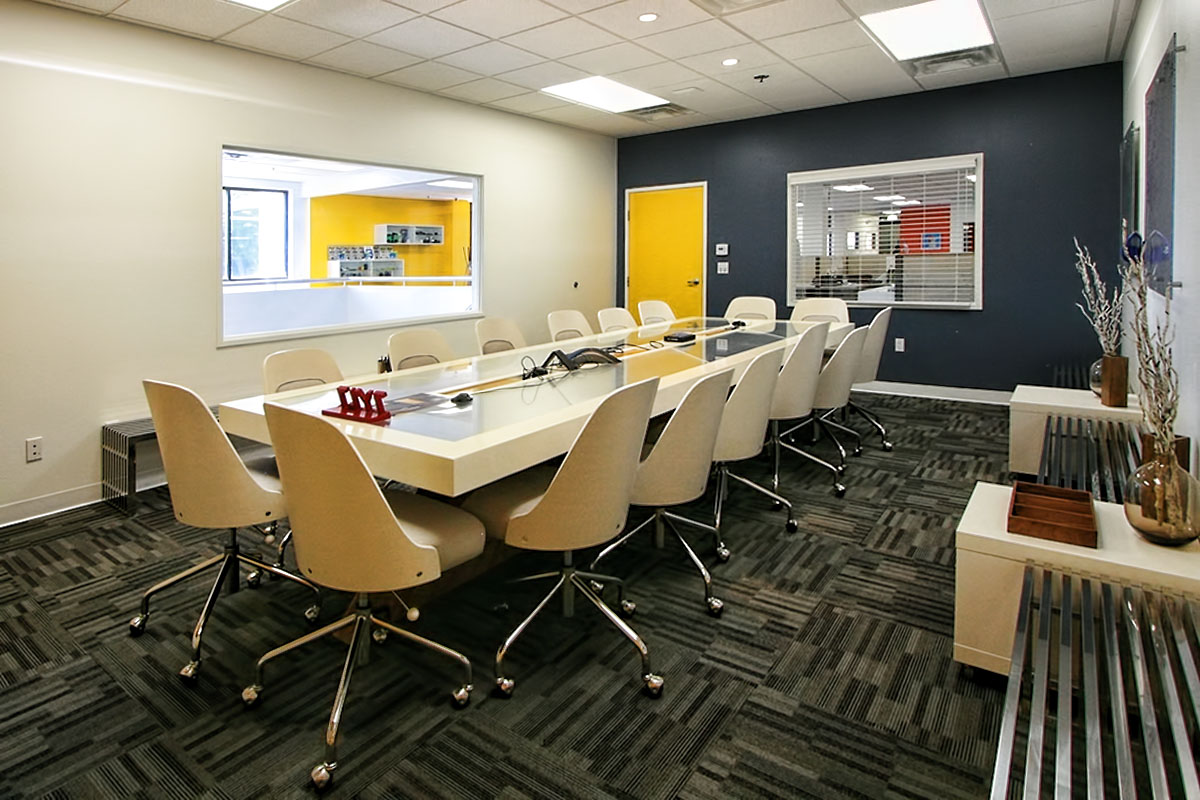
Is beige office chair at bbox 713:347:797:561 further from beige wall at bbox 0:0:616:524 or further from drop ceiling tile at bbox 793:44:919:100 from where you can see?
beige wall at bbox 0:0:616:524

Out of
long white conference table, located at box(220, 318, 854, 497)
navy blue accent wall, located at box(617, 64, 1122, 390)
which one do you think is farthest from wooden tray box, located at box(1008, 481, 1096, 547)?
navy blue accent wall, located at box(617, 64, 1122, 390)

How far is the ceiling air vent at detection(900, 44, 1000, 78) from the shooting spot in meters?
5.28

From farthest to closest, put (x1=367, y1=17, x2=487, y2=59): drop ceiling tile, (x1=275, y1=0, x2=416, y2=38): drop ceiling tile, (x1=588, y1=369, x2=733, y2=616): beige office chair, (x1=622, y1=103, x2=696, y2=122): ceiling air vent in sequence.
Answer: (x1=622, y1=103, x2=696, y2=122): ceiling air vent < (x1=367, y1=17, x2=487, y2=59): drop ceiling tile < (x1=275, y1=0, x2=416, y2=38): drop ceiling tile < (x1=588, y1=369, x2=733, y2=616): beige office chair

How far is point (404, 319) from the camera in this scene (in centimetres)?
596

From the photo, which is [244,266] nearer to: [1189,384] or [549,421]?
[549,421]

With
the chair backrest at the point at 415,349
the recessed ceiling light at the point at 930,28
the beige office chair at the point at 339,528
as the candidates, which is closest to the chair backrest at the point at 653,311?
the recessed ceiling light at the point at 930,28

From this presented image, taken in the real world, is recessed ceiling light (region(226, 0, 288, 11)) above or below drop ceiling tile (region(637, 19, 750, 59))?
below

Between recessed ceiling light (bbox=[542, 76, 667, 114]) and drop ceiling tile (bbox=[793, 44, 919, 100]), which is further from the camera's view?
recessed ceiling light (bbox=[542, 76, 667, 114])

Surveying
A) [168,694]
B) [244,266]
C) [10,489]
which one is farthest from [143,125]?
[244,266]

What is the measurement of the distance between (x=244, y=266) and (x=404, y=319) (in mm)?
7683

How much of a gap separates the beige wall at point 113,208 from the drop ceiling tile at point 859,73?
11.2ft

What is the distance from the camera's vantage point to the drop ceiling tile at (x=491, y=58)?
4.88 metres

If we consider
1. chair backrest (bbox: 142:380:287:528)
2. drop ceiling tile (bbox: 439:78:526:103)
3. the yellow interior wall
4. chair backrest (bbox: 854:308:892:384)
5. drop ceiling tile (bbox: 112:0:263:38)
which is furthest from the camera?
the yellow interior wall

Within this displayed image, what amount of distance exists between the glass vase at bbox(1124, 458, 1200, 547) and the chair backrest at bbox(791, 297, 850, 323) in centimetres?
400
